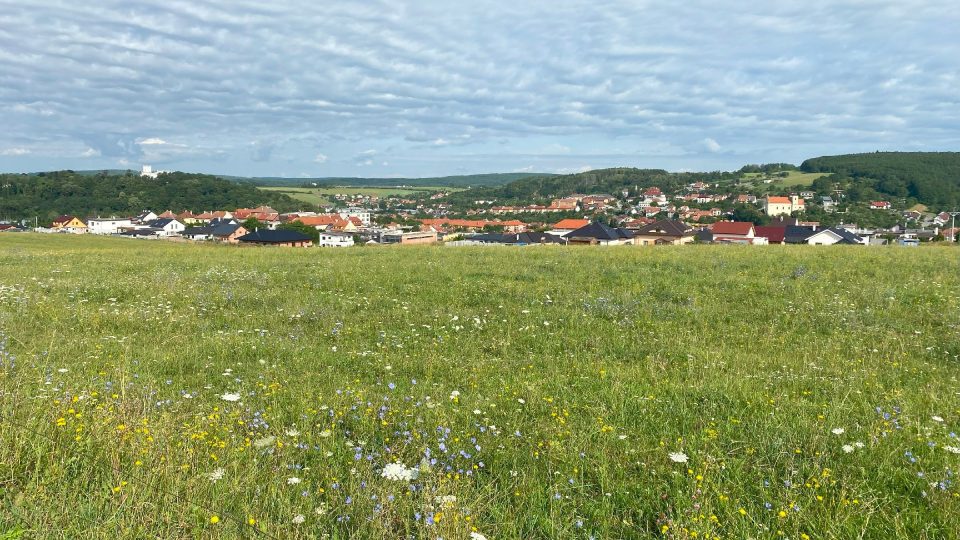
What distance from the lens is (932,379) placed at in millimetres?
7105

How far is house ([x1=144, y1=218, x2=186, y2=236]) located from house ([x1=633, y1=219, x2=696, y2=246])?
12334cm

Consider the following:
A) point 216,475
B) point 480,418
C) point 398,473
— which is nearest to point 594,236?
point 480,418

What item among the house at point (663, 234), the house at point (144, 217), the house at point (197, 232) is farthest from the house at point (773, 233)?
the house at point (144, 217)

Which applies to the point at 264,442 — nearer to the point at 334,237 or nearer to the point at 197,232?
the point at 334,237

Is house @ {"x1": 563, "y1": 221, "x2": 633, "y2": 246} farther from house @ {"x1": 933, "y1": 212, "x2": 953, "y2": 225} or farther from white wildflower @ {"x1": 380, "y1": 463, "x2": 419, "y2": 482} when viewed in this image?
house @ {"x1": 933, "y1": 212, "x2": 953, "y2": 225}

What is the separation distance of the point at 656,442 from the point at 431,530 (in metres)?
2.50

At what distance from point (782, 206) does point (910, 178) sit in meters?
44.2

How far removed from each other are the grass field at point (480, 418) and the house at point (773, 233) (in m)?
56.1

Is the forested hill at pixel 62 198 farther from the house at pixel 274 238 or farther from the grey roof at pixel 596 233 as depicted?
the grey roof at pixel 596 233

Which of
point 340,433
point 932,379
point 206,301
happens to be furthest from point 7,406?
point 932,379

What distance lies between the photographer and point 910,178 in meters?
159

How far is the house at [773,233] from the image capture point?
6286 cm

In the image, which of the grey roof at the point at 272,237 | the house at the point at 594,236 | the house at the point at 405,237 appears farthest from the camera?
the house at the point at 405,237

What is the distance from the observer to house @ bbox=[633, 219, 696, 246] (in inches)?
2521
